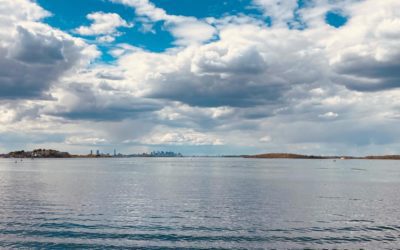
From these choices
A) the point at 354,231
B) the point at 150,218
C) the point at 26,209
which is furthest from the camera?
the point at 26,209

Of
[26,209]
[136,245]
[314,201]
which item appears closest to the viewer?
[136,245]

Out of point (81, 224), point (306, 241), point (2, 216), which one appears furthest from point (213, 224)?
point (2, 216)

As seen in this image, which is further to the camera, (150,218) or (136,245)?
(150,218)

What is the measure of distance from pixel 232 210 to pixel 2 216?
39.5 meters

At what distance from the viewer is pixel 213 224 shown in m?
57.8

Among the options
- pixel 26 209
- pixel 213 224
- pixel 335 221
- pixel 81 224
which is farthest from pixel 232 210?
pixel 26 209

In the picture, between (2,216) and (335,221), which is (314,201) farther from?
(2,216)

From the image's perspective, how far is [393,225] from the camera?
193ft

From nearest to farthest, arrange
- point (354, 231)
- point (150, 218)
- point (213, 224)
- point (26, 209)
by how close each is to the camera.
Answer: point (354, 231) → point (213, 224) → point (150, 218) → point (26, 209)

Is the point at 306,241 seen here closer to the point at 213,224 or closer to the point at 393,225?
the point at 213,224

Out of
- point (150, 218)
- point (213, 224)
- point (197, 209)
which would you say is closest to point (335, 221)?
point (213, 224)

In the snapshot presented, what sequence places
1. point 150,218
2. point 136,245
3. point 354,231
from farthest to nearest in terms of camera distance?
point 150,218 → point 354,231 → point 136,245

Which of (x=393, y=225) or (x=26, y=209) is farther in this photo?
(x=26, y=209)

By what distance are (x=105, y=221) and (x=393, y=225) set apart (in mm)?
44294
